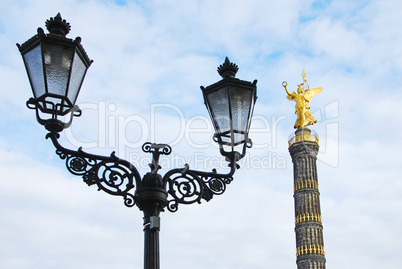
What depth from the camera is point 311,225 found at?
84.5 feet

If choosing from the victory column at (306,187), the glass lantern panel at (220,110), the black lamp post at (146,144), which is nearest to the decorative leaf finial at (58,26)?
the black lamp post at (146,144)

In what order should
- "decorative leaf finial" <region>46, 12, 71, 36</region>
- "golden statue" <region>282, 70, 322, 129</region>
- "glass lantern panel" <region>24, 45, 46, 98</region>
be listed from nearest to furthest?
"glass lantern panel" <region>24, 45, 46, 98</region>, "decorative leaf finial" <region>46, 12, 71, 36</region>, "golden statue" <region>282, 70, 322, 129</region>

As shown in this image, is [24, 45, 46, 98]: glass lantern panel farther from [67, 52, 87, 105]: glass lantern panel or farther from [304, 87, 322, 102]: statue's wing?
[304, 87, 322, 102]: statue's wing

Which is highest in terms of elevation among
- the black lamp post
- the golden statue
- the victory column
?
the golden statue

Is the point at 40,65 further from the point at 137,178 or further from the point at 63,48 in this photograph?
the point at 137,178

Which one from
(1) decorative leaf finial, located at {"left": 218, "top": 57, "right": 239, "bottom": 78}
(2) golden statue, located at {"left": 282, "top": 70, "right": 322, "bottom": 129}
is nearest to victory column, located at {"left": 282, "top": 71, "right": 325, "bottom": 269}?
(2) golden statue, located at {"left": 282, "top": 70, "right": 322, "bottom": 129}

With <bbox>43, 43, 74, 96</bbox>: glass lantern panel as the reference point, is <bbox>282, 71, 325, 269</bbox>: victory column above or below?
above

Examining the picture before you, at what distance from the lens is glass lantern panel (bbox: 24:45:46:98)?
333 centimetres

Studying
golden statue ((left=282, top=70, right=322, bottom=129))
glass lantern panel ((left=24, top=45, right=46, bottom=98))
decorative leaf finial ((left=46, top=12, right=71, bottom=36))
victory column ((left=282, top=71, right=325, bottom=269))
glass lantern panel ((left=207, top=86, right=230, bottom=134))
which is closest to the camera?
glass lantern panel ((left=24, top=45, right=46, bottom=98))

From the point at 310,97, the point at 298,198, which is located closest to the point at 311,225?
the point at 298,198

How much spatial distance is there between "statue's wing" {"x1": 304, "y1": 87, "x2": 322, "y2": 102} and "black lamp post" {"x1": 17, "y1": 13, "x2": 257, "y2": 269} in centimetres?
2723

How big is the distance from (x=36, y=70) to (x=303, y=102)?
27.7 meters

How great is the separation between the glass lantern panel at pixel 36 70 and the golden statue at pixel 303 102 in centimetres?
2685

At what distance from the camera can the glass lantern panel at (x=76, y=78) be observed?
3.38m
